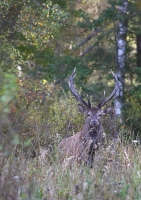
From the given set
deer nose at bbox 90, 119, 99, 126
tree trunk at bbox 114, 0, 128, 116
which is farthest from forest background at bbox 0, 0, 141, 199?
deer nose at bbox 90, 119, 99, 126

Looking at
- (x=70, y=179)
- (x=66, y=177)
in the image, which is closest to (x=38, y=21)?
(x=66, y=177)

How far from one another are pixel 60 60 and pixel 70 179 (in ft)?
47.6

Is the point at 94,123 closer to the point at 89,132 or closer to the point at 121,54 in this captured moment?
the point at 89,132

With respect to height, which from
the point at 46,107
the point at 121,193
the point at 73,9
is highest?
the point at 73,9

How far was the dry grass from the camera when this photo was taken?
7.75m

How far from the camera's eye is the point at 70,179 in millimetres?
8758

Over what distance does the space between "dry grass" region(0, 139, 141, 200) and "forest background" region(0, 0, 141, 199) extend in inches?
5.2

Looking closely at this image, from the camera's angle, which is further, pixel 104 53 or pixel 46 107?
pixel 104 53

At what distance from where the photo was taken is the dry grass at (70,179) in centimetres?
775

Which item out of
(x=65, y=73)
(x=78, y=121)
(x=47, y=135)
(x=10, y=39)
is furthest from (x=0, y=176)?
(x=65, y=73)

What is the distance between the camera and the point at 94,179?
28.8 ft

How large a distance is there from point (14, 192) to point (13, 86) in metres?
1.37

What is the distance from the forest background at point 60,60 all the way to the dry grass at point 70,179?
0.13 meters

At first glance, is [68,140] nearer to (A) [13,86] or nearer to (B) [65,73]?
(A) [13,86]
